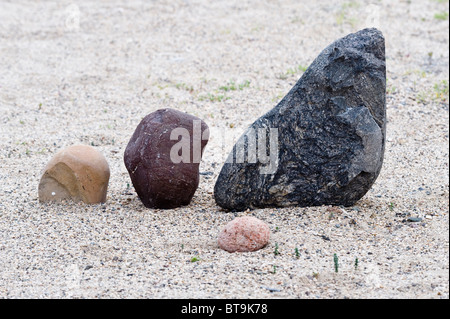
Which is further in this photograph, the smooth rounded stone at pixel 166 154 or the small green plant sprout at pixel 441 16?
the small green plant sprout at pixel 441 16

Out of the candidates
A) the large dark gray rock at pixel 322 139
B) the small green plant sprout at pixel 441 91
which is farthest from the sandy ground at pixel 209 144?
the large dark gray rock at pixel 322 139

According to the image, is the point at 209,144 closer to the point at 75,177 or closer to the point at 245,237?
the point at 75,177

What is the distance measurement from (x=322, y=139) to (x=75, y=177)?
1.94m

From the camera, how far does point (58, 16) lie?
10.8m

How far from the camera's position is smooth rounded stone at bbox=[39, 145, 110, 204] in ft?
16.2

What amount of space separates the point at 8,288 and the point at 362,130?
2.66 m

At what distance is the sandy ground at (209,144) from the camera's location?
12.8 feet

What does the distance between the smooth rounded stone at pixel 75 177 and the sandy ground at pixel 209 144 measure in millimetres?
90

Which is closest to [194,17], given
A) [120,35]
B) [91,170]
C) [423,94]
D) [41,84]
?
[120,35]

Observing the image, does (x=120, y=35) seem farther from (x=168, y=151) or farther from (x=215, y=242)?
(x=215, y=242)

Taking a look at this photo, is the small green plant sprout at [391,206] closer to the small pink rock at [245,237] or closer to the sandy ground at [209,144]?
the sandy ground at [209,144]

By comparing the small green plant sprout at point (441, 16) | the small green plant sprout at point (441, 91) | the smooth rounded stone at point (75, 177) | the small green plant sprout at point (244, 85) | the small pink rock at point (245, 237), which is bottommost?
the small pink rock at point (245, 237)

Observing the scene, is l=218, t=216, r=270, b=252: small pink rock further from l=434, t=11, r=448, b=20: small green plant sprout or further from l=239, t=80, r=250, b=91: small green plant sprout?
l=434, t=11, r=448, b=20: small green plant sprout

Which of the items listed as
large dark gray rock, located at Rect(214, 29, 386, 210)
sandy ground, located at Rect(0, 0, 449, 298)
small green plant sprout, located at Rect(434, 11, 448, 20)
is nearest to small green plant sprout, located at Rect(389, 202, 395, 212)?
sandy ground, located at Rect(0, 0, 449, 298)
